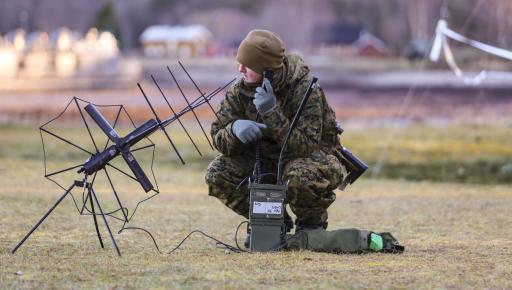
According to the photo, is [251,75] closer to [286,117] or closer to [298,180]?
[286,117]

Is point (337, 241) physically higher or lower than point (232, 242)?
higher

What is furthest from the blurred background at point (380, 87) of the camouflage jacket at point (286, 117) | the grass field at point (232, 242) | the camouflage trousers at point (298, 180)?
the camouflage jacket at point (286, 117)

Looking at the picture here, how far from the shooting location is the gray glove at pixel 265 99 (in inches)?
295

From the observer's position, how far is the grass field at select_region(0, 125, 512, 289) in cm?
Answer: 657

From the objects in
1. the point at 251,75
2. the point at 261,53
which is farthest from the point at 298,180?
the point at 261,53

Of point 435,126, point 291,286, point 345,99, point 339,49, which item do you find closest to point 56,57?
point 345,99

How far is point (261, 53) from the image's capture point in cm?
767

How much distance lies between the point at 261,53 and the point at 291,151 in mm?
674

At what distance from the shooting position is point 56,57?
146 feet

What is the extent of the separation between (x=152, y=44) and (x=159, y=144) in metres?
92.4

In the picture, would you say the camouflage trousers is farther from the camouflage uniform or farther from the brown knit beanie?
the brown knit beanie

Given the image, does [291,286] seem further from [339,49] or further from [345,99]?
[339,49]

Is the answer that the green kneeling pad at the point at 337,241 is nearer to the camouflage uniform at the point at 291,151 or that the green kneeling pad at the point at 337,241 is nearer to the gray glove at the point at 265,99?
the camouflage uniform at the point at 291,151

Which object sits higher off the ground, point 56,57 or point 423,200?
point 56,57
